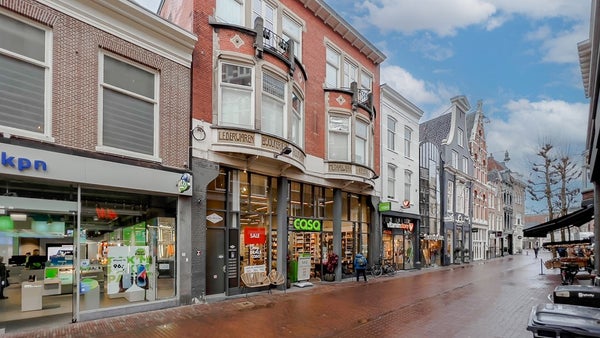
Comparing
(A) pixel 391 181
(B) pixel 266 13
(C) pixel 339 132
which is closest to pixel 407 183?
(A) pixel 391 181

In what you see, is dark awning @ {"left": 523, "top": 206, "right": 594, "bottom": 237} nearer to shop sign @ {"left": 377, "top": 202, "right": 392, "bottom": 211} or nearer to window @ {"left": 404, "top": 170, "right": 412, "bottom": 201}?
window @ {"left": 404, "top": 170, "right": 412, "bottom": 201}

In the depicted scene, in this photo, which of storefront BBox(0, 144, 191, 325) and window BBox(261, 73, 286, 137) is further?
window BBox(261, 73, 286, 137)

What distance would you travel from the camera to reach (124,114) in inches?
427

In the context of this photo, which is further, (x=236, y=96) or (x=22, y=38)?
(x=236, y=96)

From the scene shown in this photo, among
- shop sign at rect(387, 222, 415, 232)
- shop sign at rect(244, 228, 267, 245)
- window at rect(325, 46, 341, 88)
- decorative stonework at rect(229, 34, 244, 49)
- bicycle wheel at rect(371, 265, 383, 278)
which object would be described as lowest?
bicycle wheel at rect(371, 265, 383, 278)

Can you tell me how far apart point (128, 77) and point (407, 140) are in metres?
20.1

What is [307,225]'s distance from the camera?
57.7 feet

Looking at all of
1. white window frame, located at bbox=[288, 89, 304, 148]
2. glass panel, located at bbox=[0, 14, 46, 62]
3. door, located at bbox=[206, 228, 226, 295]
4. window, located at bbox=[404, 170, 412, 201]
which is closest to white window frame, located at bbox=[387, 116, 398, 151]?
window, located at bbox=[404, 170, 412, 201]

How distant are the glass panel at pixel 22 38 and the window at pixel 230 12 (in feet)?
19.1

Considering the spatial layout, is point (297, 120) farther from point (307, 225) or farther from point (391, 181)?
point (391, 181)

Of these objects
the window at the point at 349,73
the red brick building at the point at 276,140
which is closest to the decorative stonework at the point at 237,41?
the red brick building at the point at 276,140

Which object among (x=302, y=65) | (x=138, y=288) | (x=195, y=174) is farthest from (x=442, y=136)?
(x=138, y=288)

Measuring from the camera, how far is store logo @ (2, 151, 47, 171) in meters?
8.14

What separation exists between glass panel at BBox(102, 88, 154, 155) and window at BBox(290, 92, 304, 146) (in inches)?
234
